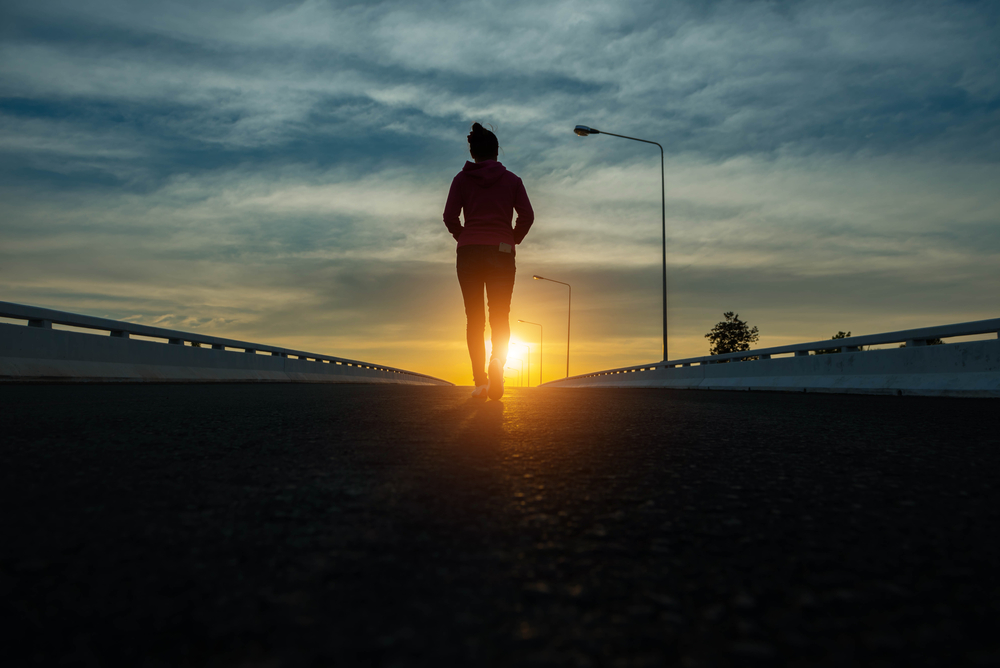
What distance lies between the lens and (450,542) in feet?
6.86

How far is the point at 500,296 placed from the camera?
8320mm

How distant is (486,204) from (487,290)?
0.95m

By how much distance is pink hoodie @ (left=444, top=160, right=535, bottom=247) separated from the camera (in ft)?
27.0

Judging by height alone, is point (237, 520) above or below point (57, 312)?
below

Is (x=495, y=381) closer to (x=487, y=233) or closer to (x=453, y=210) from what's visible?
(x=487, y=233)

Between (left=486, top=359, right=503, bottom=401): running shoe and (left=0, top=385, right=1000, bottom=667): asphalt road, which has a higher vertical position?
(left=486, top=359, right=503, bottom=401): running shoe

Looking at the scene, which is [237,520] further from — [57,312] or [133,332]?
[133,332]

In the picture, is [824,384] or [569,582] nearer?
[569,582]

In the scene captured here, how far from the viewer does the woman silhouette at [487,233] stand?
27.0 feet

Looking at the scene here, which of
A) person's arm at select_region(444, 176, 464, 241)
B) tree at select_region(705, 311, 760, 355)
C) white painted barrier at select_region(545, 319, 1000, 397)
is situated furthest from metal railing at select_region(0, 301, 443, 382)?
tree at select_region(705, 311, 760, 355)

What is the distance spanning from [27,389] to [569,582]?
28.7 feet

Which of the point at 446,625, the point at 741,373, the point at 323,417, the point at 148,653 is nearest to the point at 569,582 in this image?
the point at 446,625

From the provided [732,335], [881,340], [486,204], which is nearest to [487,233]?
[486,204]

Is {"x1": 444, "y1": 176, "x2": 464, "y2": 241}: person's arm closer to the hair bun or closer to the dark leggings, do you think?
the dark leggings
